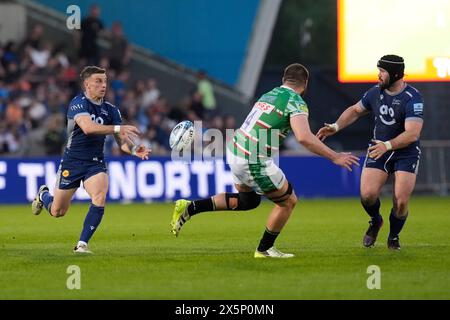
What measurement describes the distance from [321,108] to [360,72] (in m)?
9.37

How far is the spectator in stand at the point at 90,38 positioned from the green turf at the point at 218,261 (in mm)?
8101

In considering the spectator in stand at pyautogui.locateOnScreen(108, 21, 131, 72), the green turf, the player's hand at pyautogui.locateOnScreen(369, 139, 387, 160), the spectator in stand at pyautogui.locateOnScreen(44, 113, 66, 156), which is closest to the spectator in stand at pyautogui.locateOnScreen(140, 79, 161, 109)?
the spectator in stand at pyautogui.locateOnScreen(108, 21, 131, 72)

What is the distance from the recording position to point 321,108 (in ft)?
116

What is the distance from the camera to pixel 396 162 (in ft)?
46.2

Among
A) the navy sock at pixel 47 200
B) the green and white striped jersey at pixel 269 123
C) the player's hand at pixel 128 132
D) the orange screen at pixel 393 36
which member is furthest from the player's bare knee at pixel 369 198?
the orange screen at pixel 393 36

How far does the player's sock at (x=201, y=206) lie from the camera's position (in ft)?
44.0

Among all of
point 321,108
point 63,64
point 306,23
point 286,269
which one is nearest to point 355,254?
point 286,269

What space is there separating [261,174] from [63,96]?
14788mm

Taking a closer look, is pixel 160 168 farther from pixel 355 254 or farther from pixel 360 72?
pixel 355 254

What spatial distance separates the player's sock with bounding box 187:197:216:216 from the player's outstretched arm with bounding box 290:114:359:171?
1560 mm

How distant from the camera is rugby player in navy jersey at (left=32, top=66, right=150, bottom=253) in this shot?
44.6 feet

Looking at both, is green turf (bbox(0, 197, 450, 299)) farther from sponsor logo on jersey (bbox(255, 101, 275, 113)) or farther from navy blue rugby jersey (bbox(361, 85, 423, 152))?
sponsor logo on jersey (bbox(255, 101, 275, 113))

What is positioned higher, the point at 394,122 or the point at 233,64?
the point at 233,64
